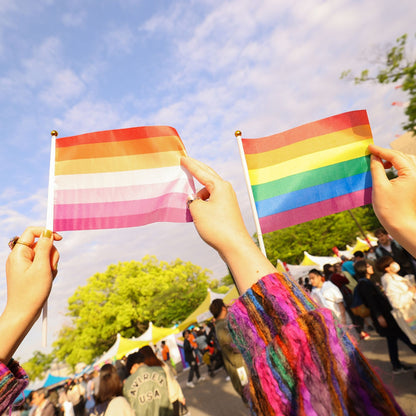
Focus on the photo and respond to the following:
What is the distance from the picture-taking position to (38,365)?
2410 inches

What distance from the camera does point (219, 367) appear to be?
1298 centimetres

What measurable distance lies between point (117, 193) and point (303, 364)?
2.56 meters

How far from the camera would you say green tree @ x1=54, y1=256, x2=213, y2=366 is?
32.2m

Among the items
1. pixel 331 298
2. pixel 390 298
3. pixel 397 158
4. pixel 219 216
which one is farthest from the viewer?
pixel 331 298

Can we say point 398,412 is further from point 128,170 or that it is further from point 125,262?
point 125,262

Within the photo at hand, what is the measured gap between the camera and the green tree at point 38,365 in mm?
58969

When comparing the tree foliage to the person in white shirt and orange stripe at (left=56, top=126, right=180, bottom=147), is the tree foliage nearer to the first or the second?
the person in white shirt

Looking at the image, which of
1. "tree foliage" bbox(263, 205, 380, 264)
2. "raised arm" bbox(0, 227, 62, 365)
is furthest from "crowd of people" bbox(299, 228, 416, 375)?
"tree foliage" bbox(263, 205, 380, 264)

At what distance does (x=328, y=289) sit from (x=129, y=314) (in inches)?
1155

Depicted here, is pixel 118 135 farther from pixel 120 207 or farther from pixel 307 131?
pixel 307 131

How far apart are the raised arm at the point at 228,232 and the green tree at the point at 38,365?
72672 millimetres

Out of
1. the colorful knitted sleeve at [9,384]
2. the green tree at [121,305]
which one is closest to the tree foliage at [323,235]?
the green tree at [121,305]

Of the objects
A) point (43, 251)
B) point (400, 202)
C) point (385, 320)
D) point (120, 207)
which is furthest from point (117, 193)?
point (385, 320)

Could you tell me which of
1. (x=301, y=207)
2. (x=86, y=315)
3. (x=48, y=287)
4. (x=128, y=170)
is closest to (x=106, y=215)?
(x=128, y=170)
